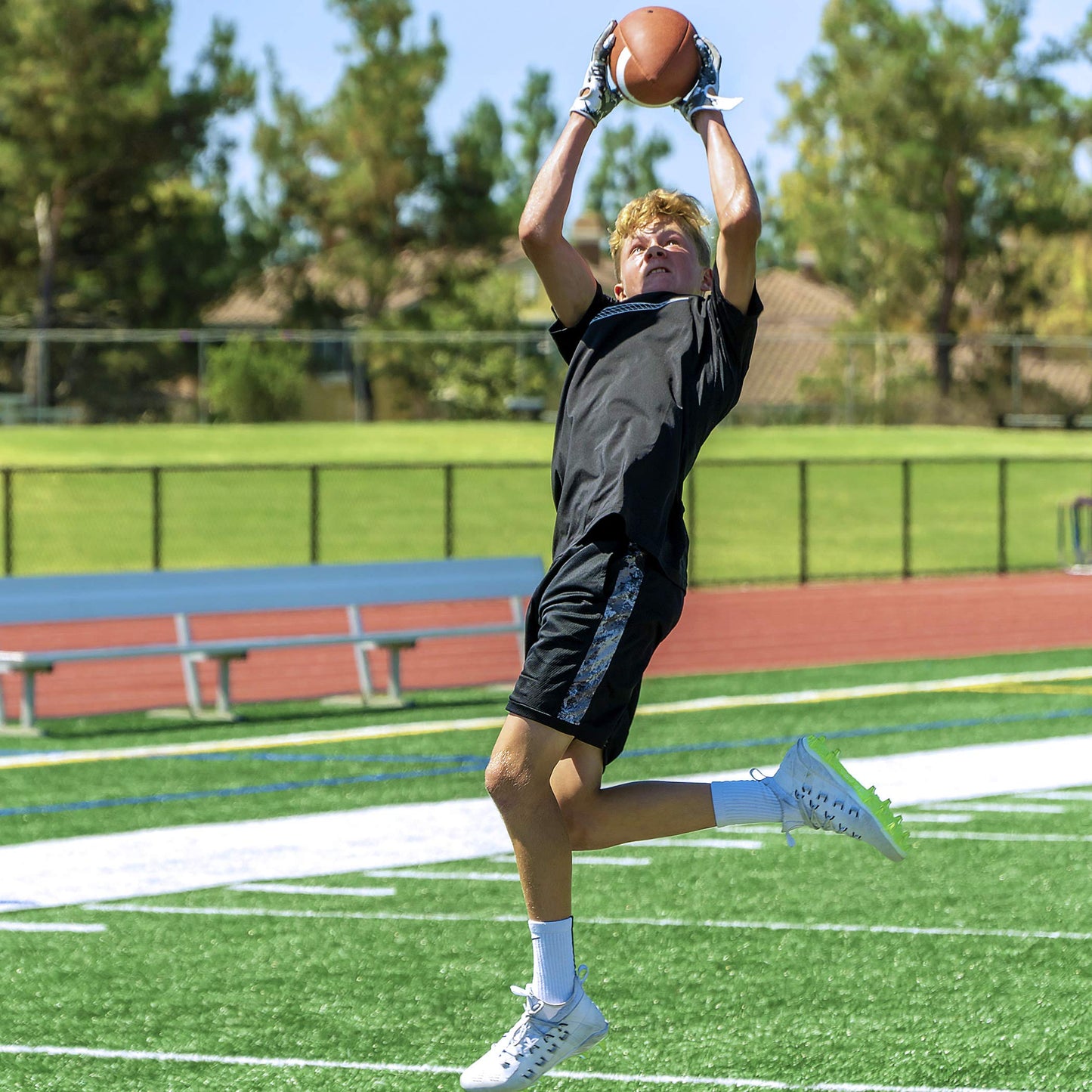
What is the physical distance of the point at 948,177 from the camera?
52.9m

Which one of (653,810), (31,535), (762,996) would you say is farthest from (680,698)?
(31,535)

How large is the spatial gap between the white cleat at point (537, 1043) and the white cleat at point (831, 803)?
776 millimetres

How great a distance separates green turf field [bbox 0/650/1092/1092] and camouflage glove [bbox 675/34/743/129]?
8.05ft

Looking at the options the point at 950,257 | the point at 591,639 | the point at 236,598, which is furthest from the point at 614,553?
the point at 950,257

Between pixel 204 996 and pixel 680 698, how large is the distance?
745 cm

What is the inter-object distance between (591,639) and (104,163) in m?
46.3

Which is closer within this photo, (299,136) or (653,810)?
(653,810)

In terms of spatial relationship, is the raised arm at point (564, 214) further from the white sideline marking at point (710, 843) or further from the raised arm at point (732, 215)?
the white sideline marking at point (710, 843)

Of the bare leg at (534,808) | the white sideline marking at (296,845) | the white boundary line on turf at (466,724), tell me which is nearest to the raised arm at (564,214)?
Result: the bare leg at (534,808)

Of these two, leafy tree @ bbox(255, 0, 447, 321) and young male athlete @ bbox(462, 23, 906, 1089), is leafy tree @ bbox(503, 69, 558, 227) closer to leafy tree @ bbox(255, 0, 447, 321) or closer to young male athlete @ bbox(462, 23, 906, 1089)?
leafy tree @ bbox(255, 0, 447, 321)

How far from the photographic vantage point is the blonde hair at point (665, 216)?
15.0 feet

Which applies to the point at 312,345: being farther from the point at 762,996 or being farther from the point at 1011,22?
the point at 762,996

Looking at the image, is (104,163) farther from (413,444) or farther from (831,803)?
(831,803)

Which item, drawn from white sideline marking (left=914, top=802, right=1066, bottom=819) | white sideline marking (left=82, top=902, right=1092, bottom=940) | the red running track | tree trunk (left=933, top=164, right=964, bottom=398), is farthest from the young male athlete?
tree trunk (left=933, top=164, right=964, bottom=398)
